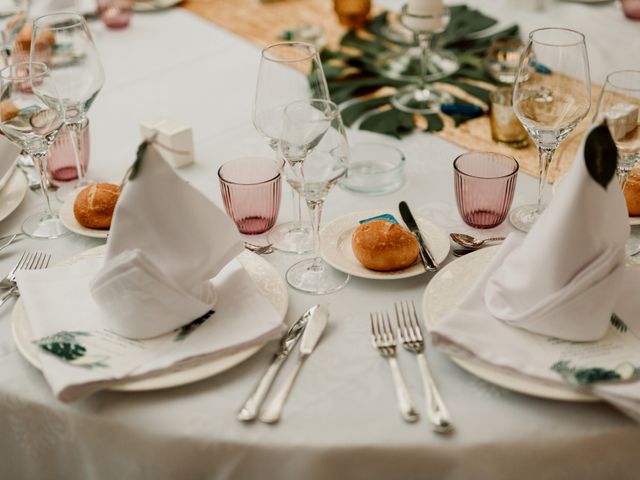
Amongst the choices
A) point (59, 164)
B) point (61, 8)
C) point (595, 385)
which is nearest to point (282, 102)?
point (59, 164)

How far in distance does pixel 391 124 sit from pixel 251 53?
616 millimetres

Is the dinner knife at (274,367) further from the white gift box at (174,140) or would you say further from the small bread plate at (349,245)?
the white gift box at (174,140)

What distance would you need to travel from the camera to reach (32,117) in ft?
4.08

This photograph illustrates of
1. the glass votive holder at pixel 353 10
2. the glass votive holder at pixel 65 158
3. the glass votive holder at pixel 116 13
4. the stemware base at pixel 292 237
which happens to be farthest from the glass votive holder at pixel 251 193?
the glass votive holder at pixel 116 13

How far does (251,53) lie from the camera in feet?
6.88

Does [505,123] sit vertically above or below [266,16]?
above

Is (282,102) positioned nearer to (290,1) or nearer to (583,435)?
(583,435)

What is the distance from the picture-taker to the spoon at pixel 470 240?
1.20 m

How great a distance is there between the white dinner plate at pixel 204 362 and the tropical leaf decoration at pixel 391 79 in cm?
61

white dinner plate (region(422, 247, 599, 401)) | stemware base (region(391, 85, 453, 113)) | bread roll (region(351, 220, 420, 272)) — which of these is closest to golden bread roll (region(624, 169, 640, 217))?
white dinner plate (region(422, 247, 599, 401))

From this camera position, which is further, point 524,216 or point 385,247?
point 524,216

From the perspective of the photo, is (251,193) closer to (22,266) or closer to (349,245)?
(349,245)

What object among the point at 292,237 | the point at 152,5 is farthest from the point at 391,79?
the point at 152,5

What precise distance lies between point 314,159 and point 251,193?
163 millimetres
